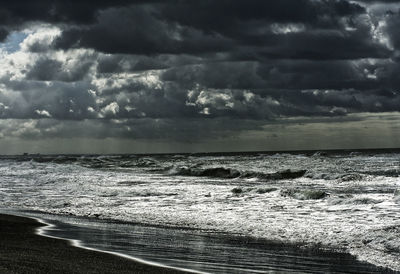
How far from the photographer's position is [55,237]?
36.8 feet

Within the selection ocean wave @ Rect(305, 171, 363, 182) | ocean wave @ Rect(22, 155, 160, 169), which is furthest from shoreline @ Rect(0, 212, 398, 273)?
ocean wave @ Rect(22, 155, 160, 169)

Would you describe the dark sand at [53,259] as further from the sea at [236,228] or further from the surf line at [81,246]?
the sea at [236,228]

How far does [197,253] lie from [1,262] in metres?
3.56

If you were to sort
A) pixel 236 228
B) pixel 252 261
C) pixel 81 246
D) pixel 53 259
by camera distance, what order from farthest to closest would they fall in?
pixel 236 228 → pixel 81 246 → pixel 252 261 → pixel 53 259

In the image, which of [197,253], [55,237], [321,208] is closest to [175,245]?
[197,253]

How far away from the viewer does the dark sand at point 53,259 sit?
7452 mm

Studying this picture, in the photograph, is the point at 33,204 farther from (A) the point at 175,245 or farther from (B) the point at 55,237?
(A) the point at 175,245

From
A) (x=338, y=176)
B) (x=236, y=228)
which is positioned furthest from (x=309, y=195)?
(x=338, y=176)

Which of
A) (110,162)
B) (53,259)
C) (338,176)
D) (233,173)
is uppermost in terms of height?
(338,176)

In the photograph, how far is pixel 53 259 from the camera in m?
8.29

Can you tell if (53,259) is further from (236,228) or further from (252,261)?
(236,228)

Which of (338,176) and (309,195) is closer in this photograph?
(309,195)

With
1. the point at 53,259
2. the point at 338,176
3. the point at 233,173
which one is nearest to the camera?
the point at 53,259

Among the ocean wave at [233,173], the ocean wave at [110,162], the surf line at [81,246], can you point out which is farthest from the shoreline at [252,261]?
the ocean wave at [110,162]
